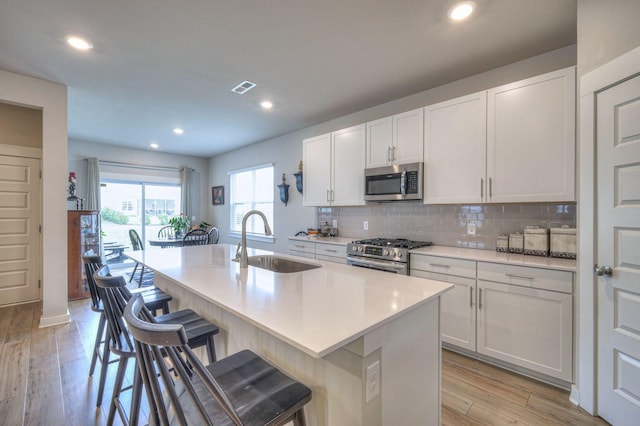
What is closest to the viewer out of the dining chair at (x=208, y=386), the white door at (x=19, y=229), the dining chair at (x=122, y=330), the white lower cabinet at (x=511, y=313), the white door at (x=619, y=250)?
the dining chair at (x=208, y=386)

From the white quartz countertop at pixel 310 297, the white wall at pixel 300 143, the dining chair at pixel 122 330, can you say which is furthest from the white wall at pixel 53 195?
the white wall at pixel 300 143

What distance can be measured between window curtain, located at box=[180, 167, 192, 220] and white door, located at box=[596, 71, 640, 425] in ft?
22.8

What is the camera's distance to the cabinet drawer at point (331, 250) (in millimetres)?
3461

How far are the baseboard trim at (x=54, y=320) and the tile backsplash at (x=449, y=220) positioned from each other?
11.4 feet

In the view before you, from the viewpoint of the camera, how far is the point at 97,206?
18.2 feet

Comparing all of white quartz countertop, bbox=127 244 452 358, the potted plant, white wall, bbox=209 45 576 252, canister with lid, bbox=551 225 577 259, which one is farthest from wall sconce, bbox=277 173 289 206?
canister with lid, bbox=551 225 577 259

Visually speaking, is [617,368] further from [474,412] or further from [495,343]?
[474,412]

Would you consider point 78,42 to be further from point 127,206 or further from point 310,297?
point 127,206

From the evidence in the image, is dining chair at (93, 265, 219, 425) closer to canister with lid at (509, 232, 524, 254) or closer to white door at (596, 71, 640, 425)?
white door at (596, 71, 640, 425)

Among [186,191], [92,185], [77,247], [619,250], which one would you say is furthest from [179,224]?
[619,250]

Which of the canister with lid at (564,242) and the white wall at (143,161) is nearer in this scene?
the canister with lid at (564,242)

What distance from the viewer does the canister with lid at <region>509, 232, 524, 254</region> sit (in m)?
2.53

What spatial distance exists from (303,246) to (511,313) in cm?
249

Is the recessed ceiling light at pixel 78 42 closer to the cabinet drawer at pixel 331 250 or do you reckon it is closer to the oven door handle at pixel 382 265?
the cabinet drawer at pixel 331 250
